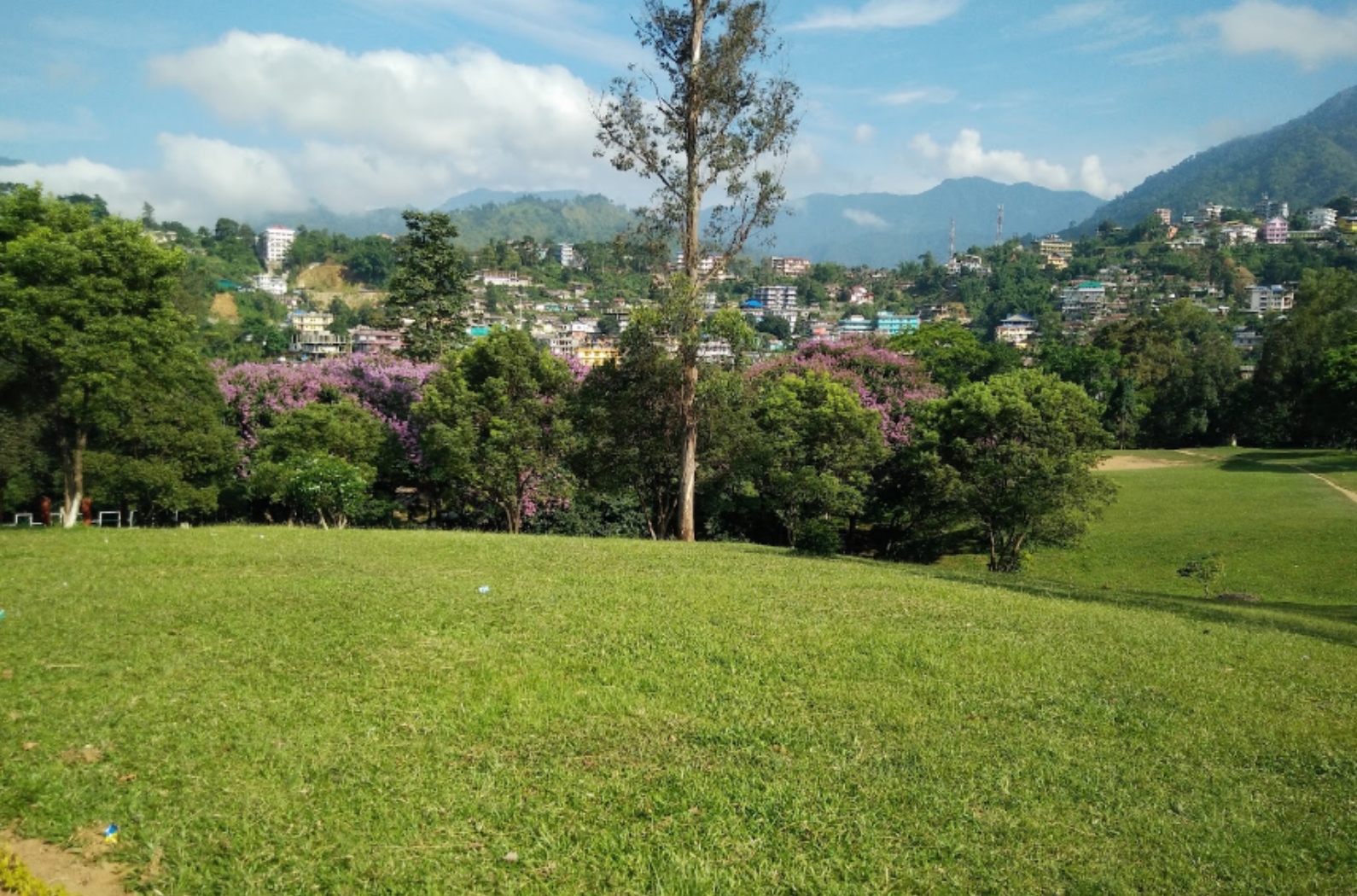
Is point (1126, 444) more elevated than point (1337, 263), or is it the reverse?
point (1337, 263)

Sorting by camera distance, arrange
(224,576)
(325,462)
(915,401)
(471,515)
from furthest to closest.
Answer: (915,401) → (471,515) → (325,462) → (224,576)

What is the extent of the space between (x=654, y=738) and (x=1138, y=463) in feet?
150

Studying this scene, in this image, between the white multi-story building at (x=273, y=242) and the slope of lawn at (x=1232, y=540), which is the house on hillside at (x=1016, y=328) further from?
the white multi-story building at (x=273, y=242)

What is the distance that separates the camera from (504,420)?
20.4 m

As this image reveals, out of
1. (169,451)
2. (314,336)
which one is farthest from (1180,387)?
(314,336)

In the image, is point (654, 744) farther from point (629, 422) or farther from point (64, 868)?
point (629, 422)

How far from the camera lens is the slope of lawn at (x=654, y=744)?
4160 millimetres

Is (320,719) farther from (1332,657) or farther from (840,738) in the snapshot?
(1332,657)

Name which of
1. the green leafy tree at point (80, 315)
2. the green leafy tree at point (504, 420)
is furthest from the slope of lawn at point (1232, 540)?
the green leafy tree at point (80, 315)

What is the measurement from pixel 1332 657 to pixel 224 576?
11.8 metres

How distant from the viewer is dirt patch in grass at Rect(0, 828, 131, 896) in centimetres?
388

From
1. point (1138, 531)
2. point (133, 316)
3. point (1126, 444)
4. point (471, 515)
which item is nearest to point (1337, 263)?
point (1126, 444)

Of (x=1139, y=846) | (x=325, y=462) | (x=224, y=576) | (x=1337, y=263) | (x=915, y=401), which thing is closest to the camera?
(x=1139, y=846)

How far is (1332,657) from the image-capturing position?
28.3 ft
